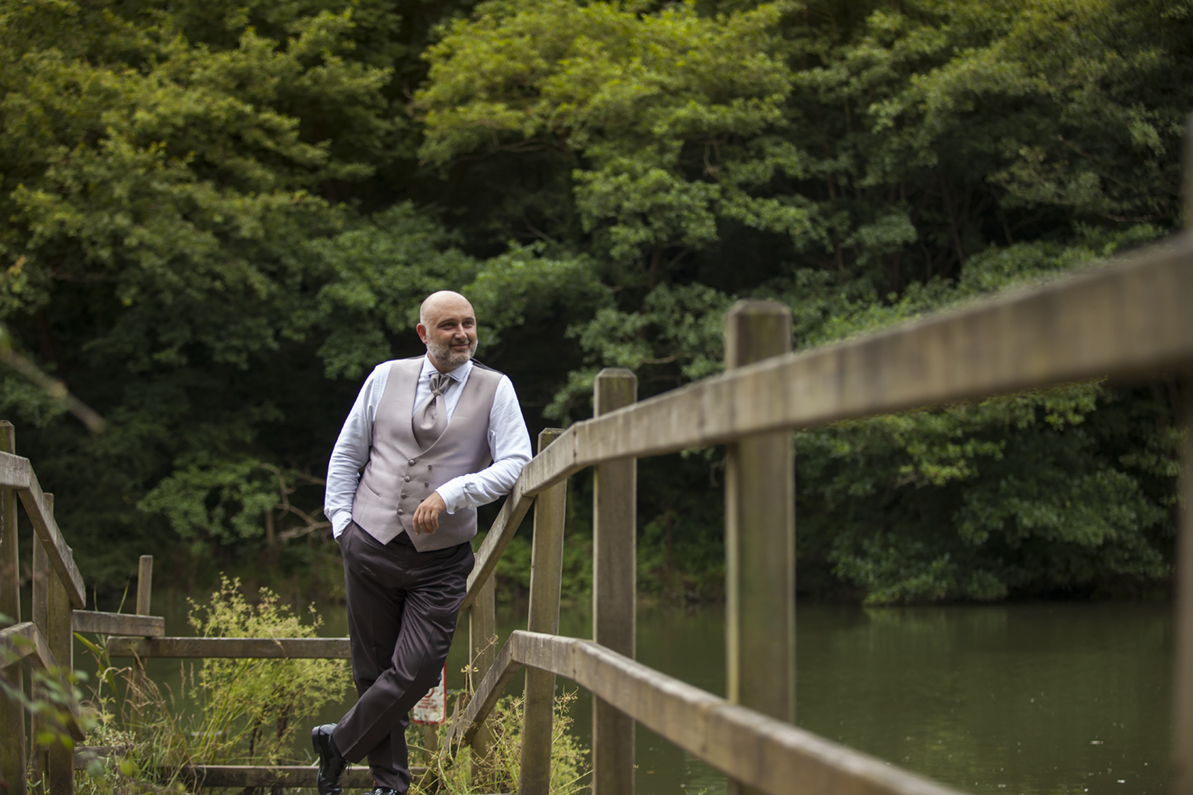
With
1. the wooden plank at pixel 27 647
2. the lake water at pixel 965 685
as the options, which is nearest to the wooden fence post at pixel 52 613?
the wooden plank at pixel 27 647

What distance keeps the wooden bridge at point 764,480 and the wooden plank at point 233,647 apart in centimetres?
158

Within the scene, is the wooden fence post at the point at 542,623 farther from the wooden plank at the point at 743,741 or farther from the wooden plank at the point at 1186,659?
the wooden plank at the point at 1186,659

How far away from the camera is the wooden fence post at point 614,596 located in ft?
7.32

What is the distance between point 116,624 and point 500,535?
242 centimetres

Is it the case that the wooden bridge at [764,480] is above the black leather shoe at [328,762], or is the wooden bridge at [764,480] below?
above

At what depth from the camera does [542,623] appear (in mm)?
3016

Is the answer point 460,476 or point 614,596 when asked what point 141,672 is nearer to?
point 460,476

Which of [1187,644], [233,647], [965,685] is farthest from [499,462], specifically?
[965,685]

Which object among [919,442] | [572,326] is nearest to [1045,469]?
[919,442]

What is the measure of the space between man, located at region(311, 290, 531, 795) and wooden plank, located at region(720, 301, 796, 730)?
1655 millimetres

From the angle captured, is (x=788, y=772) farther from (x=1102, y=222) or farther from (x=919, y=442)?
(x=1102, y=222)

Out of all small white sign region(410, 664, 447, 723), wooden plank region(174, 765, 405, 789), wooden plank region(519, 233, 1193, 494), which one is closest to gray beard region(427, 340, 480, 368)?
small white sign region(410, 664, 447, 723)

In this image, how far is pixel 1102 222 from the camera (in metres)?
14.9

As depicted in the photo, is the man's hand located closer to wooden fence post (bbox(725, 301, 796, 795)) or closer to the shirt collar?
the shirt collar
